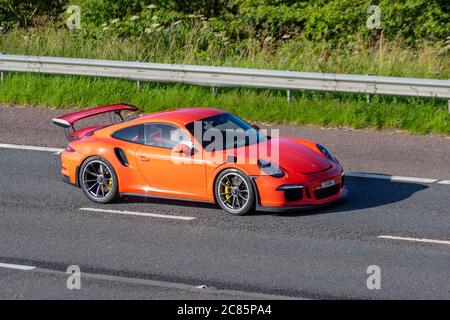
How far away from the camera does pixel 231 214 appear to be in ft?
47.3

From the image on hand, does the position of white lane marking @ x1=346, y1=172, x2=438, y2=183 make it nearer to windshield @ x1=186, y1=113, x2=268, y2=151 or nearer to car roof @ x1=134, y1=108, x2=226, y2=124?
windshield @ x1=186, y1=113, x2=268, y2=151

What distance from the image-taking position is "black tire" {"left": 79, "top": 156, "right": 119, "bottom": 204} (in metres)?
15.2

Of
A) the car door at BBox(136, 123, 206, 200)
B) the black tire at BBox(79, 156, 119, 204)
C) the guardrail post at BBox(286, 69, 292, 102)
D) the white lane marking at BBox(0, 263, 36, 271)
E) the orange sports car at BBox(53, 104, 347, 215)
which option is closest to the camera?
the white lane marking at BBox(0, 263, 36, 271)

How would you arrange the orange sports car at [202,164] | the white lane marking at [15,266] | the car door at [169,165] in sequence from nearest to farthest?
the white lane marking at [15,266] < the orange sports car at [202,164] < the car door at [169,165]

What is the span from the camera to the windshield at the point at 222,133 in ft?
48.3

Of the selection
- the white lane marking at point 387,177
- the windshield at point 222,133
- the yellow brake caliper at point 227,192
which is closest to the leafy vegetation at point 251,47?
the white lane marking at point 387,177

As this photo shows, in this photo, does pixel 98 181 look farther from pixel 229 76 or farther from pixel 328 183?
pixel 229 76

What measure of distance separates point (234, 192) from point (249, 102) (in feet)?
19.5

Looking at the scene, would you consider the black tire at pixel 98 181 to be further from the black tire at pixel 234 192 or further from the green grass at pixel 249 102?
the green grass at pixel 249 102

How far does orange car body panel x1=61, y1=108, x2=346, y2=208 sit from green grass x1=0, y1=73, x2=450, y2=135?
4.09 meters

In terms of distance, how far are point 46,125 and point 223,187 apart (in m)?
6.39

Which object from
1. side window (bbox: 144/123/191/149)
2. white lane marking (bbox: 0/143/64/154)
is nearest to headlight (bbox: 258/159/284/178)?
side window (bbox: 144/123/191/149)

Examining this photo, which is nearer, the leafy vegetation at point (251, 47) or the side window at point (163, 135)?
the side window at point (163, 135)

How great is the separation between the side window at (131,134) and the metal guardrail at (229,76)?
5.17m
